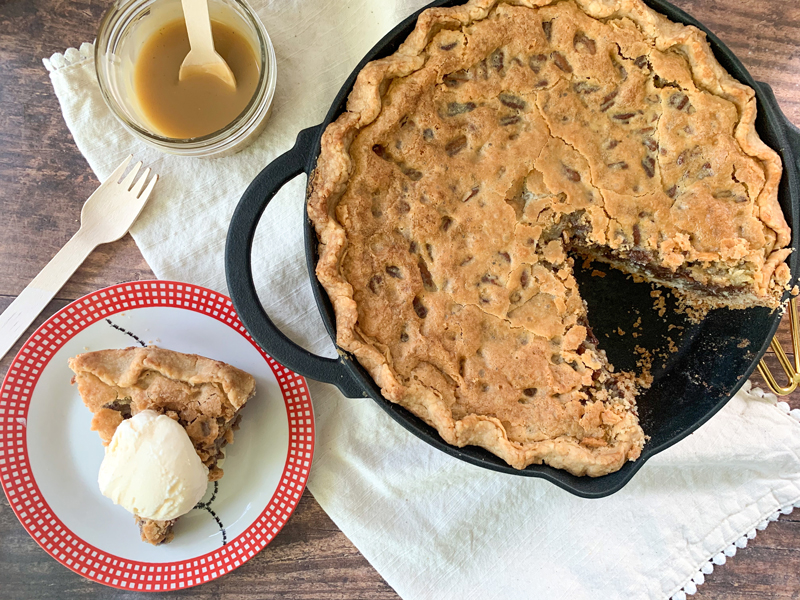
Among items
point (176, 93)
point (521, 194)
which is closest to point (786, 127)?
point (521, 194)

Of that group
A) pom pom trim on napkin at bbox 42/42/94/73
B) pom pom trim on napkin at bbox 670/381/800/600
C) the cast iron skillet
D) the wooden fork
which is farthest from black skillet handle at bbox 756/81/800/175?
pom pom trim on napkin at bbox 42/42/94/73

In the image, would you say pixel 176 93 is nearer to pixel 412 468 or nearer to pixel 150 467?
pixel 150 467

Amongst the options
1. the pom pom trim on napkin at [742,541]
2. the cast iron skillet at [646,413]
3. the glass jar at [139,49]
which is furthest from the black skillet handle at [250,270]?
the pom pom trim on napkin at [742,541]

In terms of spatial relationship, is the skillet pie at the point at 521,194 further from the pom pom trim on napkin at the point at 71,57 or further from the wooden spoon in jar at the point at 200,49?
the pom pom trim on napkin at the point at 71,57

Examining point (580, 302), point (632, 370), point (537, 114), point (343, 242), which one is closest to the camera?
point (343, 242)

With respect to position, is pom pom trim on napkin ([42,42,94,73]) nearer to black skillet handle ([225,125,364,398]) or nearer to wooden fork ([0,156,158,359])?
wooden fork ([0,156,158,359])

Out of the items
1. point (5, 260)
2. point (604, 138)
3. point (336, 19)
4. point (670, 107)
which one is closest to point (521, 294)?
point (604, 138)

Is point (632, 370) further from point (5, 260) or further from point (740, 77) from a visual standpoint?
point (5, 260)
